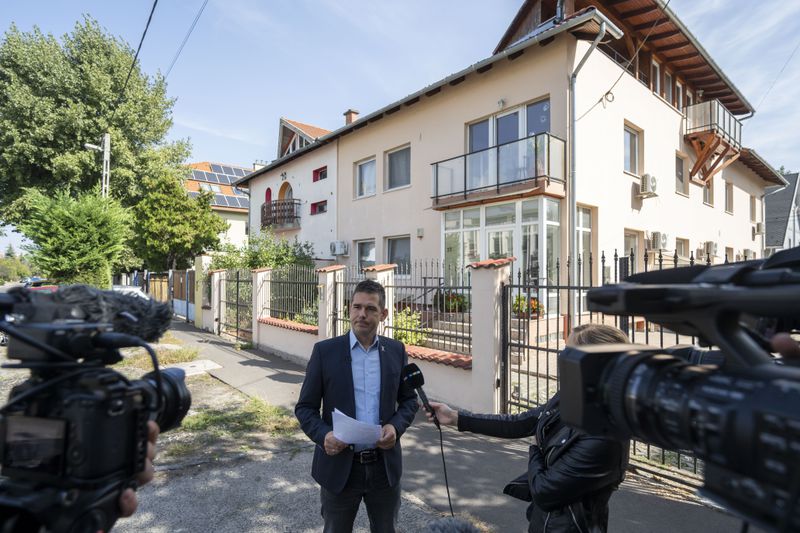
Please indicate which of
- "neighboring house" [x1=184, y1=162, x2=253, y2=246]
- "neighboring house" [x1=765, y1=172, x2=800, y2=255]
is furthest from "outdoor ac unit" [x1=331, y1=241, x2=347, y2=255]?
"neighboring house" [x1=765, y1=172, x2=800, y2=255]

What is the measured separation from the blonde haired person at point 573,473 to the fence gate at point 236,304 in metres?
10.7

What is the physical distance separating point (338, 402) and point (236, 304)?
11007 millimetres

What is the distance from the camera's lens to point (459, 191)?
11.6 metres

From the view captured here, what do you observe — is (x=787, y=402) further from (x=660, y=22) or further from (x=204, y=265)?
Answer: (x=204, y=265)

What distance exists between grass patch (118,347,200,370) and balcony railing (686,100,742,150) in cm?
1658

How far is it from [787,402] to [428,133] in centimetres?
1319

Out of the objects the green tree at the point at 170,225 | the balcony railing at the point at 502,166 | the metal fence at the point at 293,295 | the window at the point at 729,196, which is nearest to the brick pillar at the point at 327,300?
the metal fence at the point at 293,295

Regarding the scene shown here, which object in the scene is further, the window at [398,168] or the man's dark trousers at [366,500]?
the window at [398,168]

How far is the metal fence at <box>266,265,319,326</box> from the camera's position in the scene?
941 cm

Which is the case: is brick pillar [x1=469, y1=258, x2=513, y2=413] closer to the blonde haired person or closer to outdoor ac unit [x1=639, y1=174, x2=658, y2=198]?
the blonde haired person

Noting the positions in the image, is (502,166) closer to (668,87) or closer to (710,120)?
(668,87)

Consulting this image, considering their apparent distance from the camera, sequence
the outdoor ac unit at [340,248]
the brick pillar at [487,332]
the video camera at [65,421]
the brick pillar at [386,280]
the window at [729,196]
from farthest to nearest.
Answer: the window at [729,196] → the outdoor ac unit at [340,248] → the brick pillar at [386,280] → the brick pillar at [487,332] → the video camera at [65,421]

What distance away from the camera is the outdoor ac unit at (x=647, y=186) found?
38.3 feet

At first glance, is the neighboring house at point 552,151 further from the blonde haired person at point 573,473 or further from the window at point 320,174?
the blonde haired person at point 573,473
